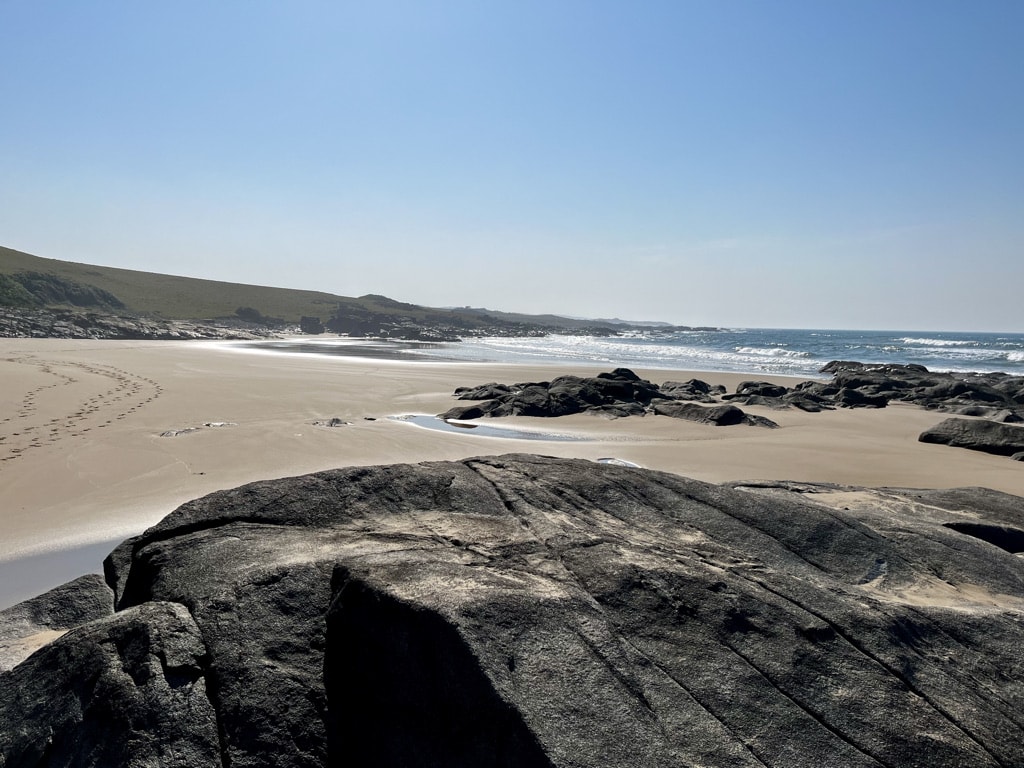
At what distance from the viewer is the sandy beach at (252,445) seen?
9.11 metres

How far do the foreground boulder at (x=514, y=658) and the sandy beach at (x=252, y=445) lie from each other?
4.29 m

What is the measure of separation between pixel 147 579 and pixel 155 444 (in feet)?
32.8

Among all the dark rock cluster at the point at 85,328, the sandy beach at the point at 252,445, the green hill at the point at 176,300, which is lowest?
the sandy beach at the point at 252,445

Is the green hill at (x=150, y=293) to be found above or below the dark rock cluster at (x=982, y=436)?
above

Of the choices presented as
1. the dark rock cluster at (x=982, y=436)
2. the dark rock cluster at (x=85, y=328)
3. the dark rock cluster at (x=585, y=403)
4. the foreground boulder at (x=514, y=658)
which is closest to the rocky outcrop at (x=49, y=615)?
the foreground boulder at (x=514, y=658)

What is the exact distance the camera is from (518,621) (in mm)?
3328

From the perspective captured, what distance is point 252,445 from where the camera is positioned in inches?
529

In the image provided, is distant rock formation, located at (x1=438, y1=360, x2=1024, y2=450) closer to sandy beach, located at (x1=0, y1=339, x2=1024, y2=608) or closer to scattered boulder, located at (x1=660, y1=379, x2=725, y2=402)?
scattered boulder, located at (x1=660, y1=379, x2=725, y2=402)

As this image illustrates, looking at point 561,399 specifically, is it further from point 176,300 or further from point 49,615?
point 176,300

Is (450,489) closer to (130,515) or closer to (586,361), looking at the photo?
(130,515)

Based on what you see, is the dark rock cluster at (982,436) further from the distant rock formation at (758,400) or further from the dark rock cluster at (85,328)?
the dark rock cluster at (85,328)

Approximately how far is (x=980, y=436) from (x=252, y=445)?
687 inches

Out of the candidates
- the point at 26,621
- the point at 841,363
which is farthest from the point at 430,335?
the point at 26,621

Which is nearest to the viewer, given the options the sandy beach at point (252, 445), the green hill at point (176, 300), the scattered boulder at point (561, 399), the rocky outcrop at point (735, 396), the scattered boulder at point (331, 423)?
the sandy beach at point (252, 445)
